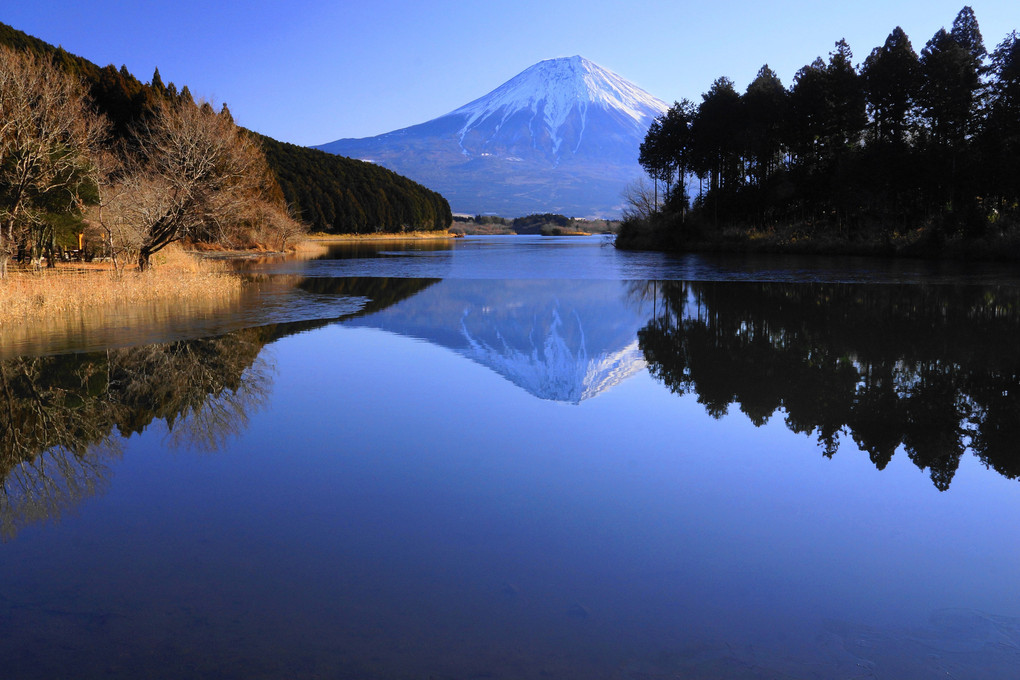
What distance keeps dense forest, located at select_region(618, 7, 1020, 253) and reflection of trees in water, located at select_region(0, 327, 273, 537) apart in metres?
28.7

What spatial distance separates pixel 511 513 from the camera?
4.51 metres

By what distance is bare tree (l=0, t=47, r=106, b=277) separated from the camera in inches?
697

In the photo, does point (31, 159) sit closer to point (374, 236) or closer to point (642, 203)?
point (642, 203)

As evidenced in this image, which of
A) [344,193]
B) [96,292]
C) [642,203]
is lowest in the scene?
[96,292]

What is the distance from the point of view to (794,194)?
4328 cm

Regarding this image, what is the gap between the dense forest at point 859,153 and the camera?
32438 millimetres

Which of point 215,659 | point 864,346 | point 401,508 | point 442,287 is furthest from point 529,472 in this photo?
point 442,287

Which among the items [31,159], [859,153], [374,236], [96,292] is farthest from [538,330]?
[374,236]

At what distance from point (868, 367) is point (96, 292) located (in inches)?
538

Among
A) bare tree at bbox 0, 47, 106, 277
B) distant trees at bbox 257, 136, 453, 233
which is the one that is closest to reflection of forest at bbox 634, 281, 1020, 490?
bare tree at bbox 0, 47, 106, 277

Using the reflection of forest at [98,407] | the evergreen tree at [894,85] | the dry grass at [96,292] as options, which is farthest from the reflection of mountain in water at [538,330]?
the evergreen tree at [894,85]

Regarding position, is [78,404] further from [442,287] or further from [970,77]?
[970,77]

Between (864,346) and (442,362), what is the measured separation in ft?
17.7

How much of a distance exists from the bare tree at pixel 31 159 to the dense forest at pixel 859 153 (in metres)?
29.3
